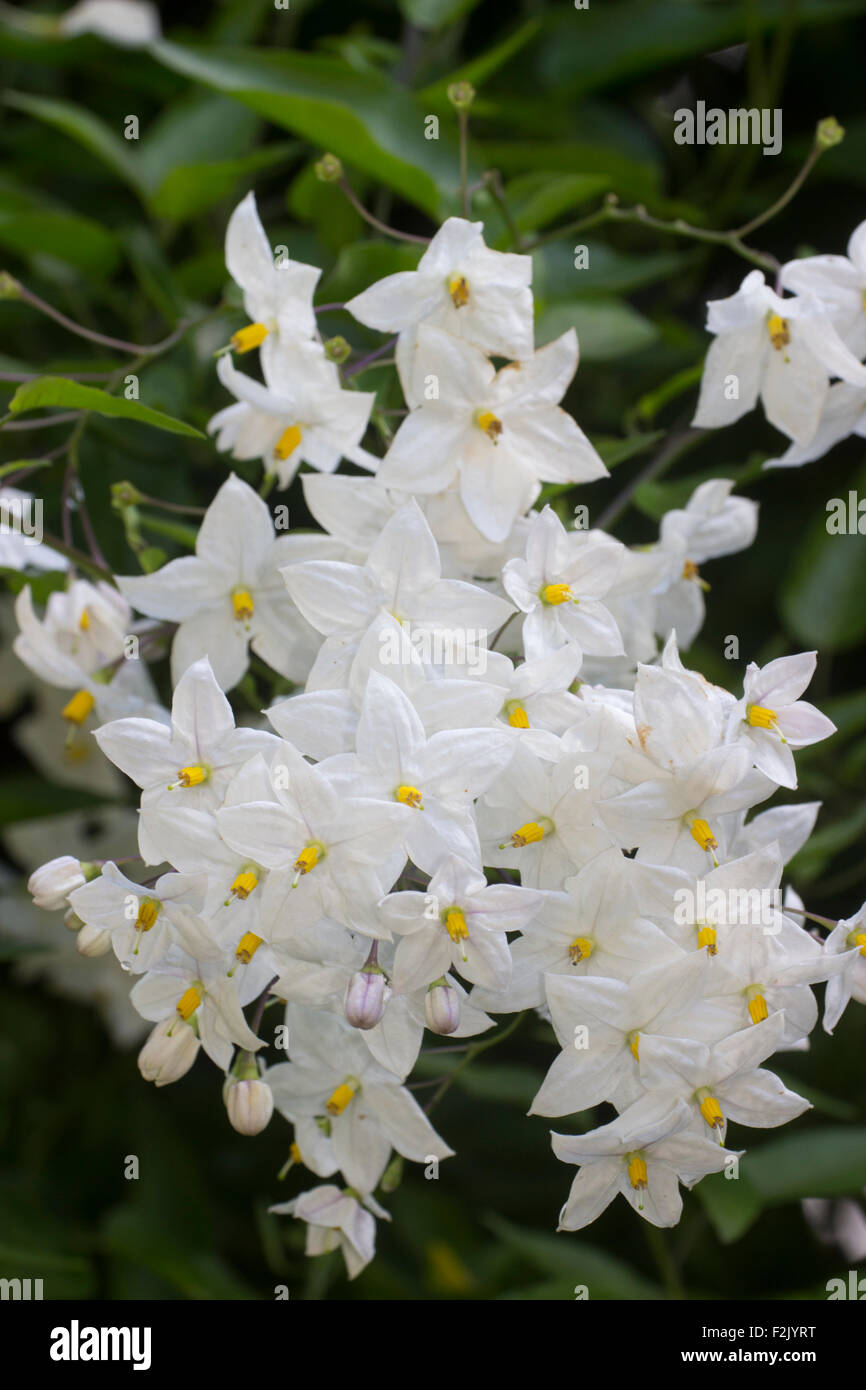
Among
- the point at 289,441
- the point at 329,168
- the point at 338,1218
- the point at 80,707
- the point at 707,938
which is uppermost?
the point at 329,168

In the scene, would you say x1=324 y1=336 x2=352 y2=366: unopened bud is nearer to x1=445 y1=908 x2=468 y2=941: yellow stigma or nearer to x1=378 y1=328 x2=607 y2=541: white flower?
x1=378 y1=328 x2=607 y2=541: white flower

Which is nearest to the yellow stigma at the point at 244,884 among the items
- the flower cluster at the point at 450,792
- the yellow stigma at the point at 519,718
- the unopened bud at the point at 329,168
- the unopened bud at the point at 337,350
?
the flower cluster at the point at 450,792

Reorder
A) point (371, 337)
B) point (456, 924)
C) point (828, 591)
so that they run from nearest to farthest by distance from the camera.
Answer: point (456, 924) → point (371, 337) → point (828, 591)

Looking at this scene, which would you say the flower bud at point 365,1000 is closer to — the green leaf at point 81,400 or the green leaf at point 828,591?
the green leaf at point 81,400

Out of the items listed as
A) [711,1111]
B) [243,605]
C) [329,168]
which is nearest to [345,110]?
[329,168]

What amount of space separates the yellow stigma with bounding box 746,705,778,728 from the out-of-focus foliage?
230 millimetres

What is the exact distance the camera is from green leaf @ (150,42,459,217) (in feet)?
2.16

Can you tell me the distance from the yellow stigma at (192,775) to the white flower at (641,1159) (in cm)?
19

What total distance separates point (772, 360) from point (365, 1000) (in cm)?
36

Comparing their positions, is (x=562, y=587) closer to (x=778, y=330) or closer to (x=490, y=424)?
(x=490, y=424)

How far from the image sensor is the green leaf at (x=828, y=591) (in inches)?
32.0

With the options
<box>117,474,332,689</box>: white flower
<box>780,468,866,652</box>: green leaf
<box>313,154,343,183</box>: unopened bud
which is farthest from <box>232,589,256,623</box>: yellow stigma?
<box>780,468,866,652</box>: green leaf

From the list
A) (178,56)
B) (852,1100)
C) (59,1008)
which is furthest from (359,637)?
(59,1008)

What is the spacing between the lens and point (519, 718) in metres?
0.46
